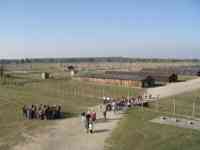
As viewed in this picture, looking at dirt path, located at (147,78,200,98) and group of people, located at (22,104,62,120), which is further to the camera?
dirt path, located at (147,78,200,98)

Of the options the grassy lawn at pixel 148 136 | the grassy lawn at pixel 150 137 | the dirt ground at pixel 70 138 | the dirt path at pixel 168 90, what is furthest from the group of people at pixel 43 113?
the dirt path at pixel 168 90

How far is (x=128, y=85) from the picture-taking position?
49.3m

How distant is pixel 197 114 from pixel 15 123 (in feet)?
54.3

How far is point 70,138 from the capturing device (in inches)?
691

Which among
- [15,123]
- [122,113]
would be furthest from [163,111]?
[15,123]

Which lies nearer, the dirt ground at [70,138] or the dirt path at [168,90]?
the dirt ground at [70,138]

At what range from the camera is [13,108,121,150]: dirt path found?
16.1 metres

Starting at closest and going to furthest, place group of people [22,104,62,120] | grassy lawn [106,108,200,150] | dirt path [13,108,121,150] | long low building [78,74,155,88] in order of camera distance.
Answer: grassy lawn [106,108,200,150]
dirt path [13,108,121,150]
group of people [22,104,62,120]
long low building [78,74,155,88]

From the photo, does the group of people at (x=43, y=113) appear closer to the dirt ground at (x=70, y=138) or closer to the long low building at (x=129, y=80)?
the dirt ground at (x=70, y=138)

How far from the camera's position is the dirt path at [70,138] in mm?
16062

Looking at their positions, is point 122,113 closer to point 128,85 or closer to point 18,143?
point 18,143

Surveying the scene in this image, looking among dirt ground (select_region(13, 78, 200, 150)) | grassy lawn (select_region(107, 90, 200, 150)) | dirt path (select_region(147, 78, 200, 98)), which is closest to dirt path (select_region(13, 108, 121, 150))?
dirt ground (select_region(13, 78, 200, 150))

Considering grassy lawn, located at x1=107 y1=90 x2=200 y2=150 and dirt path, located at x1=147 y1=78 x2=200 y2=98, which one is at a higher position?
dirt path, located at x1=147 y1=78 x2=200 y2=98

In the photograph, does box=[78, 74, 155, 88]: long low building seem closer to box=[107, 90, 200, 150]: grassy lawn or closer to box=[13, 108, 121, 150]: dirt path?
box=[107, 90, 200, 150]: grassy lawn
